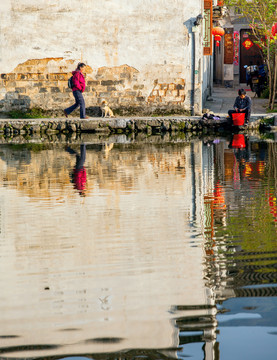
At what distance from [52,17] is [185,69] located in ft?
12.8

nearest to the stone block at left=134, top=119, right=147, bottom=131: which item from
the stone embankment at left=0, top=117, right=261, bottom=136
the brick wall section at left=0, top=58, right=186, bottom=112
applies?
the stone embankment at left=0, top=117, right=261, bottom=136

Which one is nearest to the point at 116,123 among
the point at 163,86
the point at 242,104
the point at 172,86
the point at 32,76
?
the point at 163,86

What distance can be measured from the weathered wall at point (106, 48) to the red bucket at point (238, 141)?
284cm

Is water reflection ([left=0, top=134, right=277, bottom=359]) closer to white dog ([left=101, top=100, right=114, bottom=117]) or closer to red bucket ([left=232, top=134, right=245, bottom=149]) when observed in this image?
red bucket ([left=232, top=134, right=245, bottom=149])

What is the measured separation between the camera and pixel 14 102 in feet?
66.0

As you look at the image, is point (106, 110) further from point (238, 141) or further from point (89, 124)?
point (238, 141)

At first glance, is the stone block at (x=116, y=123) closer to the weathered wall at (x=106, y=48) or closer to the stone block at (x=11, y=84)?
the weathered wall at (x=106, y=48)

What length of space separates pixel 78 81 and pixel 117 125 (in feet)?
4.99

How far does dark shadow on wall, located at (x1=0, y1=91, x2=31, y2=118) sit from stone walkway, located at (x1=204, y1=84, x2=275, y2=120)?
210 inches

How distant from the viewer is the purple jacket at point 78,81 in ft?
60.8

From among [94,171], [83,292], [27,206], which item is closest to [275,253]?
[83,292]

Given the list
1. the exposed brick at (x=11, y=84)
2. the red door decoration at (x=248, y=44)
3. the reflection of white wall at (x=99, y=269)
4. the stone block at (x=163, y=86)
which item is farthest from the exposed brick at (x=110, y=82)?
the red door decoration at (x=248, y=44)

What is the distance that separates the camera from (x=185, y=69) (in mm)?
19562

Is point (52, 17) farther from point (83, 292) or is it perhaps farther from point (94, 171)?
point (83, 292)
